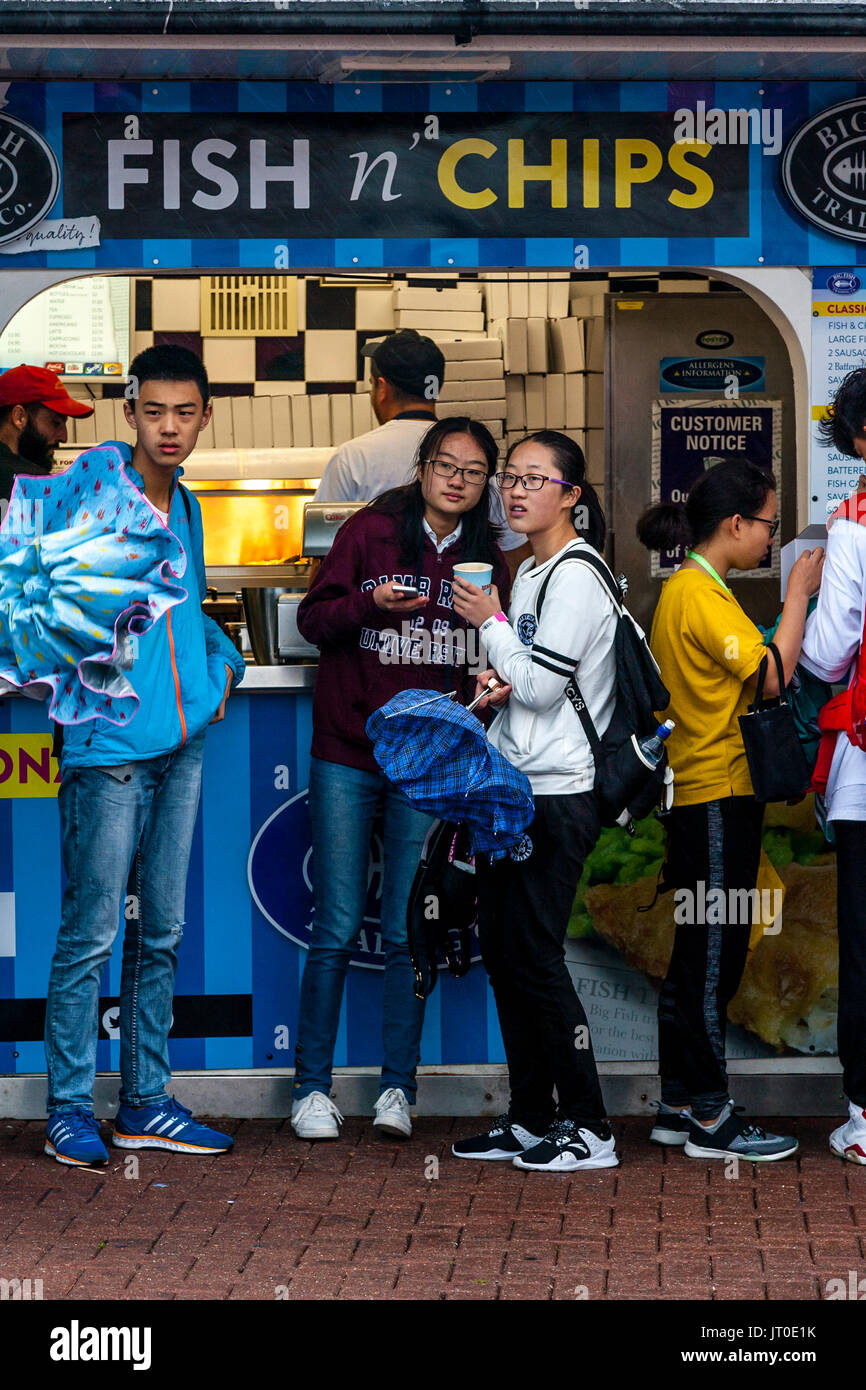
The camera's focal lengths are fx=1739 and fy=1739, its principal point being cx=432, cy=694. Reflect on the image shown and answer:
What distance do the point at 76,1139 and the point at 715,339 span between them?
183 inches

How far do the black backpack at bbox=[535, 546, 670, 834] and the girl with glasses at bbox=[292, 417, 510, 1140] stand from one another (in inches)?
19.7

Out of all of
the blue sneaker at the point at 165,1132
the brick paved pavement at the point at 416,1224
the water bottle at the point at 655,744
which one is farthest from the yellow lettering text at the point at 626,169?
the blue sneaker at the point at 165,1132

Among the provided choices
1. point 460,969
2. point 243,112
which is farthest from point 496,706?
point 243,112

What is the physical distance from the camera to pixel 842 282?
5133 mm

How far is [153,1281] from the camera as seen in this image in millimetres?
3723

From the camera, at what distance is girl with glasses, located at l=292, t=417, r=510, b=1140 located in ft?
15.7

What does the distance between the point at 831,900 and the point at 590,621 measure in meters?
1.32

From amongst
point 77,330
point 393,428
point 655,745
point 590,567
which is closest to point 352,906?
point 655,745

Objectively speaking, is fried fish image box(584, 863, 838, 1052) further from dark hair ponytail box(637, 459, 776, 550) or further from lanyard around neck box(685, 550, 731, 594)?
dark hair ponytail box(637, 459, 776, 550)

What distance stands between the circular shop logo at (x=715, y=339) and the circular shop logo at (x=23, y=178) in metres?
3.50

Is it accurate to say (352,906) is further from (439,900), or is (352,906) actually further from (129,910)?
(129,910)

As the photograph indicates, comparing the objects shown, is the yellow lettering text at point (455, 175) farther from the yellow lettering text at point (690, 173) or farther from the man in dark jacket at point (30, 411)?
the man in dark jacket at point (30, 411)

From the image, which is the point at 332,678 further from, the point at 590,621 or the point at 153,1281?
the point at 153,1281

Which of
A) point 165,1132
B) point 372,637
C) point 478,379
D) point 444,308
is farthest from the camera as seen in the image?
point 444,308
